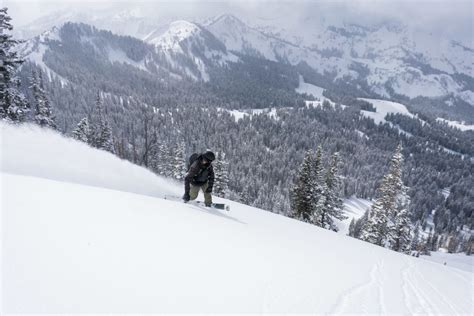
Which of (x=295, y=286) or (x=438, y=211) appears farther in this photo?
(x=438, y=211)

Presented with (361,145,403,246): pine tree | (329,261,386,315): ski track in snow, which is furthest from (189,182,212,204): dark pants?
(361,145,403,246): pine tree

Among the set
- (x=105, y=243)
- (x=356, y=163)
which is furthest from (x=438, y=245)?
(x=105, y=243)

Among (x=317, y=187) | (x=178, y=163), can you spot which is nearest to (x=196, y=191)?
(x=317, y=187)

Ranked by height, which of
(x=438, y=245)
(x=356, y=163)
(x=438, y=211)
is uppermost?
(x=356, y=163)

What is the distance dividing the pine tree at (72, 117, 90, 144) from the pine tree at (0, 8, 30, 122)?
20.1m

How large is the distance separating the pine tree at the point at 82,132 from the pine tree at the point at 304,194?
97.5 feet

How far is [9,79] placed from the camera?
20109 millimetres

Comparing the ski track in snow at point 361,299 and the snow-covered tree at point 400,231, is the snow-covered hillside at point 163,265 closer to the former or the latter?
the ski track in snow at point 361,299

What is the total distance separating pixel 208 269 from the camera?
516cm

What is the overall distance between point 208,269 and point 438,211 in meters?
184

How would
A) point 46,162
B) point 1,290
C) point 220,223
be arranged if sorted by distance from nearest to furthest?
point 1,290 < point 220,223 < point 46,162

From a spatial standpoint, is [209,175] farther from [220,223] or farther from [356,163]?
[356,163]

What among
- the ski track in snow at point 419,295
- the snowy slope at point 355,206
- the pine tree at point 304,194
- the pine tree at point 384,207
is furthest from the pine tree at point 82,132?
the snowy slope at point 355,206

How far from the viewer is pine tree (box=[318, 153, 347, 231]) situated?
30.7m
